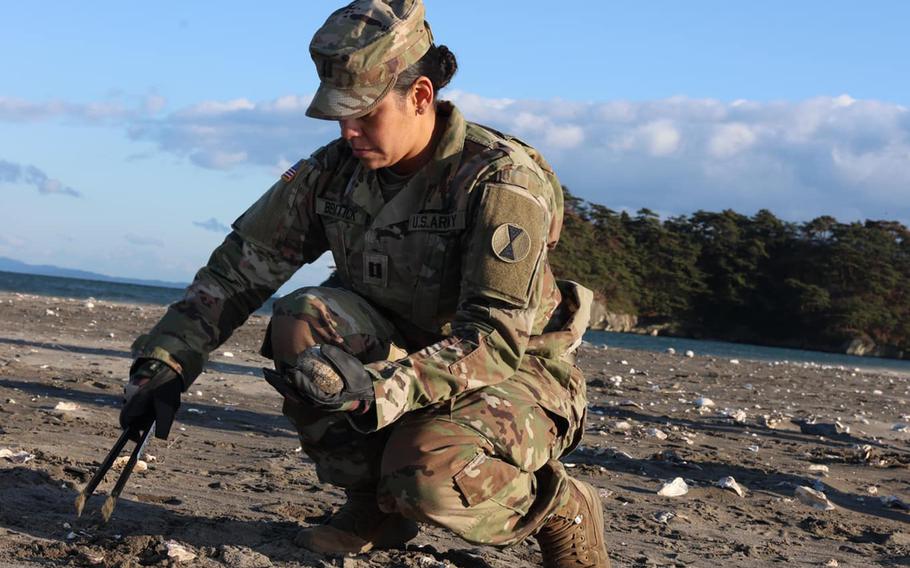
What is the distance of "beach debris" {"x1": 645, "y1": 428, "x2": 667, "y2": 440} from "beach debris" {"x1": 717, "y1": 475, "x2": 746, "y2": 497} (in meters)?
1.85

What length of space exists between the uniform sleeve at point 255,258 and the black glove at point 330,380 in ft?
2.22

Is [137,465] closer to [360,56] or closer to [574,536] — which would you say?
[574,536]

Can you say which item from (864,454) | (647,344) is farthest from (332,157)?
(647,344)

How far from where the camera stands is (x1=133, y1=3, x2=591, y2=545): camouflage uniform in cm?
290

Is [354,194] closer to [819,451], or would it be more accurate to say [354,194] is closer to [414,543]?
[414,543]

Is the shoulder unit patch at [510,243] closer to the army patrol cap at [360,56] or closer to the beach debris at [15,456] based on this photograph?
the army patrol cap at [360,56]

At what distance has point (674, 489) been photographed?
5.14 m

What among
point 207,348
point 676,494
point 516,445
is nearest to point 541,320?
point 516,445

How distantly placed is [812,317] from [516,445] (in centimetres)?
7303

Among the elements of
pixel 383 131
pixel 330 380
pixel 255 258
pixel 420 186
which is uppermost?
pixel 383 131

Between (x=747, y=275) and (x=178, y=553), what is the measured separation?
76.2 meters

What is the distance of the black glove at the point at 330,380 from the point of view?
8.34 feet

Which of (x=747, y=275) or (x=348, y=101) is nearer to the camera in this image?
(x=348, y=101)

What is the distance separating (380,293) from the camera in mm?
3262
